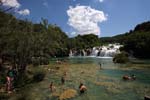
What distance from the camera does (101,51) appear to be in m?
114

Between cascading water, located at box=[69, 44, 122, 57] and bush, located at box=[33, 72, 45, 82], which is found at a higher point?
cascading water, located at box=[69, 44, 122, 57]

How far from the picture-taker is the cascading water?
358 feet

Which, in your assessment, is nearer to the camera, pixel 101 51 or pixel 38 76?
pixel 38 76

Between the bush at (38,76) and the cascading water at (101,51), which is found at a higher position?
the cascading water at (101,51)

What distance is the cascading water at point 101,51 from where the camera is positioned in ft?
358

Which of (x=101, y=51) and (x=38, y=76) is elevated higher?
(x=101, y=51)

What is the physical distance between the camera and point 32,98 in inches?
899

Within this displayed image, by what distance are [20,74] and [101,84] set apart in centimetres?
1145

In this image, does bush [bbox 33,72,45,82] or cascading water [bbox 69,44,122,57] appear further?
cascading water [bbox 69,44,122,57]

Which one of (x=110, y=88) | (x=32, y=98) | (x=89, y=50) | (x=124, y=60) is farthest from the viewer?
(x=89, y=50)

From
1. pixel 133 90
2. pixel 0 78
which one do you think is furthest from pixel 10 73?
pixel 133 90

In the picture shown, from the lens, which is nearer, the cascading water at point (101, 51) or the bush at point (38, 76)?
the bush at point (38, 76)

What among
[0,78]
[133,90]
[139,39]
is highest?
[139,39]

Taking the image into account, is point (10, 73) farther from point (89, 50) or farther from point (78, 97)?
point (89, 50)
